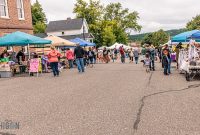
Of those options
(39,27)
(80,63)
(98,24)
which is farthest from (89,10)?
(80,63)

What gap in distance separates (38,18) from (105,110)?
8192cm

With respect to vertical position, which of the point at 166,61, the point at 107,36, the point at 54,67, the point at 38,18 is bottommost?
the point at 54,67

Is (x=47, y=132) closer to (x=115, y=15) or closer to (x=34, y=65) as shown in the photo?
(x=34, y=65)

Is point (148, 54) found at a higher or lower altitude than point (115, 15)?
lower

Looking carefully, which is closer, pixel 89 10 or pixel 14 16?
pixel 14 16

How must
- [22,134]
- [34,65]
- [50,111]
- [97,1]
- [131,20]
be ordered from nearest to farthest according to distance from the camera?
[22,134] < [50,111] < [34,65] < [97,1] < [131,20]

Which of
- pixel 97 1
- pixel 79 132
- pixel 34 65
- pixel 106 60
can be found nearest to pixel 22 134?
pixel 79 132

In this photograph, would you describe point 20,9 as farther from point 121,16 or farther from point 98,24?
point 121,16

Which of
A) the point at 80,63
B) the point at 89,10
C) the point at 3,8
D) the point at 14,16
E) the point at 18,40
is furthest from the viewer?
the point at 89,10

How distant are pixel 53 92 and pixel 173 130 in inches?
235

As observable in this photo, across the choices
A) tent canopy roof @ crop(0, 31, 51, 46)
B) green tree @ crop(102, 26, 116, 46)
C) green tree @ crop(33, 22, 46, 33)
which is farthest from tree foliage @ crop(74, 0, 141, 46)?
tent canopy roof @ crop(0, 31, 51, 46)

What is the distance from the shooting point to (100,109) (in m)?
7.67

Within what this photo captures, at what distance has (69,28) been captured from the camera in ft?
240

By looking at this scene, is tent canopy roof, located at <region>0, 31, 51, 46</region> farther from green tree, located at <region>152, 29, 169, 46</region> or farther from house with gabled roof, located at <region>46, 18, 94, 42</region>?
green tree, located at <region>152, 29, 169, 46</region>
